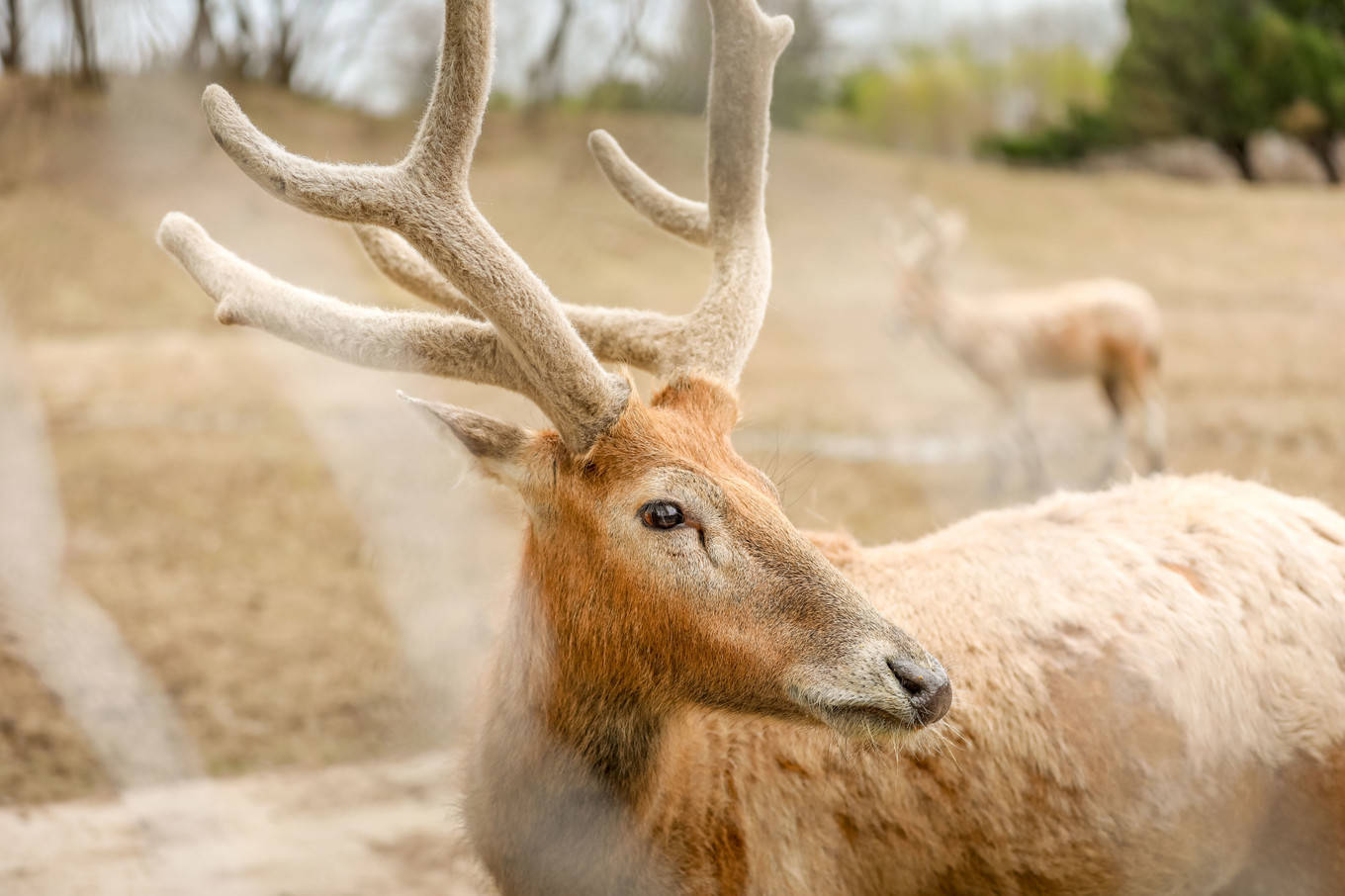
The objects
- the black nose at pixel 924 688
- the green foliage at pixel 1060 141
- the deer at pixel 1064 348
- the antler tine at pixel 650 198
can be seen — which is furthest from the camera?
the green foliage at pixel 1060 141

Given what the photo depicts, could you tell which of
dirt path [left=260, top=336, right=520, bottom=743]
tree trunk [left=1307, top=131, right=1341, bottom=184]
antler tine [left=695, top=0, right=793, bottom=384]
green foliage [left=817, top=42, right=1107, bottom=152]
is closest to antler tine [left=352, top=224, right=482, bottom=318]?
dirt path [left=260, top=336, right=520, bottom=743]

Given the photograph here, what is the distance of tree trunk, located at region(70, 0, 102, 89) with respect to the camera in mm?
3764

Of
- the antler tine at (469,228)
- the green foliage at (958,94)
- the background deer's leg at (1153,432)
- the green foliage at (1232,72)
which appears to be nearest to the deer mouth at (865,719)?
the antler tine at (469,228)

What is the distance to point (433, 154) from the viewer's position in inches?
102

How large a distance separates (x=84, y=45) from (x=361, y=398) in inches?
339

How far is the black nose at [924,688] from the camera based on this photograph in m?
2.34

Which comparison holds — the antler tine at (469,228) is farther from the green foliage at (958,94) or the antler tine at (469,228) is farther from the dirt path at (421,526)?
the green foliage at (958,94)

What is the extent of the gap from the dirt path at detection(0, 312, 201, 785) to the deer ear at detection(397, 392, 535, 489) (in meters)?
2.99

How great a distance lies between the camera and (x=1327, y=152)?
23391 millimetres

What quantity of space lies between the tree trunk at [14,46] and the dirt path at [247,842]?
2599 millimetres

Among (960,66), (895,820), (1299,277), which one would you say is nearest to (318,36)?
(895,820)

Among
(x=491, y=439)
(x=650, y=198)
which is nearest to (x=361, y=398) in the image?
(x=650, y=198)

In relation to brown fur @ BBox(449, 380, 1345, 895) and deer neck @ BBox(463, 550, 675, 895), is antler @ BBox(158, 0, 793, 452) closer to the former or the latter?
brown fur @ BBox(449, 380, 1345, 895)

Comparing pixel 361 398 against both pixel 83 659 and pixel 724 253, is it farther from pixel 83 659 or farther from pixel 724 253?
pixel 724 253
